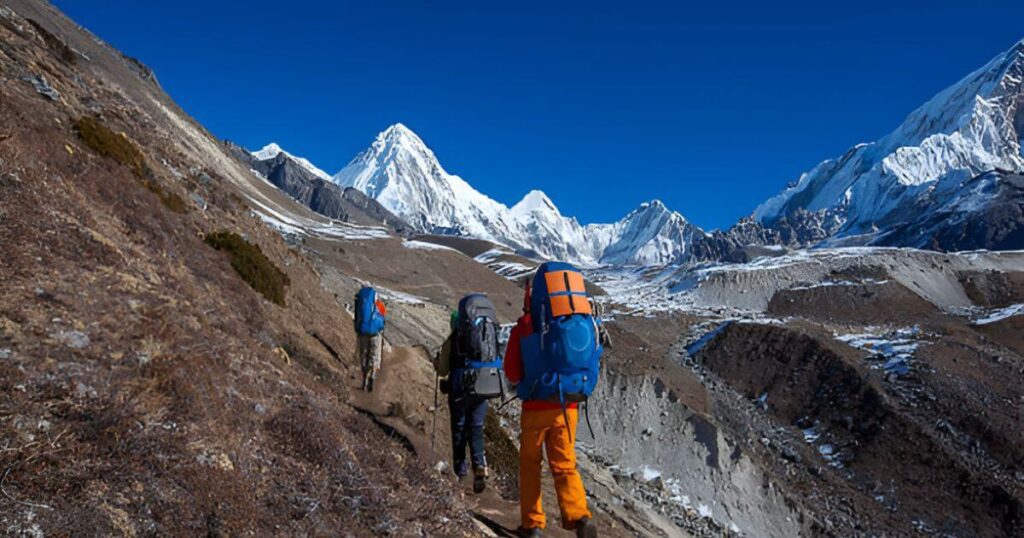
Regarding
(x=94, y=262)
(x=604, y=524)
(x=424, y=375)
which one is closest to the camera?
(x=94, y=262)

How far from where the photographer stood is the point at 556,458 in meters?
6.27

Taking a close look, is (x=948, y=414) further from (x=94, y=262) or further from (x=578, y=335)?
(x=94, y=262)

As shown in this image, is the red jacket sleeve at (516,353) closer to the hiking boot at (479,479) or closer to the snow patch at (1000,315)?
the hiking boot at (479,479)

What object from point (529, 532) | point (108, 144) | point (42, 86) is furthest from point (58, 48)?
point (529, 532)

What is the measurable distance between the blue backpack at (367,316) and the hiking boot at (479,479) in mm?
6505

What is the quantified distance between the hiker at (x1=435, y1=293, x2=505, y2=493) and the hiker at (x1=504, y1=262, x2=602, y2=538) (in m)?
1.53

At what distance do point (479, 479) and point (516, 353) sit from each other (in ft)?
8.50

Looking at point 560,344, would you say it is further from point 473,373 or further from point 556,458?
point 473,373

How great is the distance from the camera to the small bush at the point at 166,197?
1552 cm

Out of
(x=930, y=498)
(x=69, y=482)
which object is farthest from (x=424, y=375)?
(x=930, y=498)

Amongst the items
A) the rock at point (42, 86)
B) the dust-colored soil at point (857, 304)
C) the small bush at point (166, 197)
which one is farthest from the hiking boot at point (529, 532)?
the dust-colored soil at point (857, 304)

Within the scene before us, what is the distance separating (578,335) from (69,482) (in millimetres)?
4590

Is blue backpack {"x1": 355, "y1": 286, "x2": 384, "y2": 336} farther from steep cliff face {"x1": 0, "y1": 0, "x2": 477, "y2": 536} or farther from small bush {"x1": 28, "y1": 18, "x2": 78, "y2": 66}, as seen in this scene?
small bush {"x1": 28, "y1": 18, "x2": 78, "y2": 66}

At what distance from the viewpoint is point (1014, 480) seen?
27891 mm
